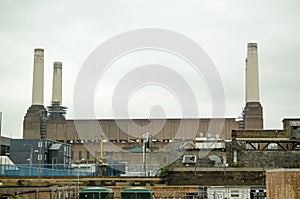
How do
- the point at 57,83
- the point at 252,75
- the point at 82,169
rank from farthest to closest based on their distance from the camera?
the point at 57,83 → the point at 252,75 → the point at 82,169

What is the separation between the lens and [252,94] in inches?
2643

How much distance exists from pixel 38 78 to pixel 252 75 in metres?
27.0

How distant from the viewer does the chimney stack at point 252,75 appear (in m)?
65.7

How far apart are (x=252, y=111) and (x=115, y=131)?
64.2ft

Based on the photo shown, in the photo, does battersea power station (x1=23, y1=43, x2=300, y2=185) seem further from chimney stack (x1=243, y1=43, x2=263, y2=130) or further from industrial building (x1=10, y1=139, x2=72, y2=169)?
industrial building (x1=10, y1=139, x2=72, y2=169)

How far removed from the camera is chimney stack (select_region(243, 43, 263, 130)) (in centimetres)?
6588

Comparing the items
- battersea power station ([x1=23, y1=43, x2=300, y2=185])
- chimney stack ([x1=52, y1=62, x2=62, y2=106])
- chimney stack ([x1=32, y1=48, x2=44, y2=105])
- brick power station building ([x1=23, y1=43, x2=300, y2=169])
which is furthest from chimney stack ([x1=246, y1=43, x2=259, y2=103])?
chimney stack ([x1=32, y1=48, x2=44, y2=105])

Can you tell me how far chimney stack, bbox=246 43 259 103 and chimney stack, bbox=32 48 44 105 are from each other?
26.2 metres

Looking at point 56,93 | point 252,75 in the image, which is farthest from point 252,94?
point 56,93

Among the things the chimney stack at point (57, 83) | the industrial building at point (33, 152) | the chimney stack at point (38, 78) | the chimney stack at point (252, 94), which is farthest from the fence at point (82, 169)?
the chimney stack at point (252, 94)

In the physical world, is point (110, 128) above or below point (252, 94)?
below

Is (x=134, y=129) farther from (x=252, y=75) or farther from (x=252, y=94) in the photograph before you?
(x=252, y=75)

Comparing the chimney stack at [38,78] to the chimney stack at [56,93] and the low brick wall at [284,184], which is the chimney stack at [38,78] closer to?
the chimney stack at [56,93]

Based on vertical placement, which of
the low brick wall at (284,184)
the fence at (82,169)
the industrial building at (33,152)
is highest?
the industrial building at (33,152)
